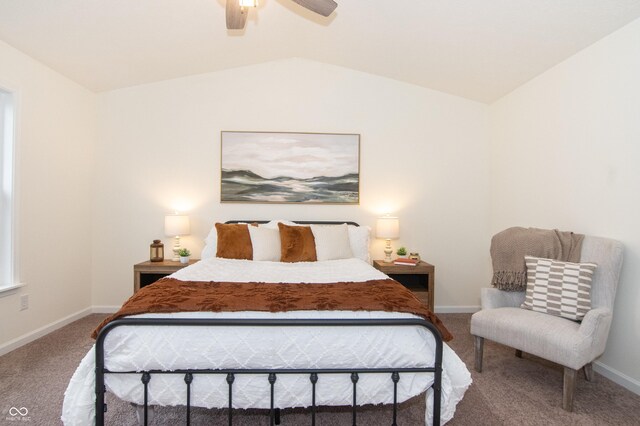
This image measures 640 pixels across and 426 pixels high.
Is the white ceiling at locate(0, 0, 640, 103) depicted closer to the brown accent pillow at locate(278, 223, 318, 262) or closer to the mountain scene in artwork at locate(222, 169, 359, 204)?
the mountain scene in artwork at locate(222, 169, 359, 204)

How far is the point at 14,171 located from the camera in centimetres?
299

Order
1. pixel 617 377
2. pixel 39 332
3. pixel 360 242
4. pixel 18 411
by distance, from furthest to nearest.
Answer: pixel 360 242 → pixel 39 332 → pixel 617 377 → pixel 18 411

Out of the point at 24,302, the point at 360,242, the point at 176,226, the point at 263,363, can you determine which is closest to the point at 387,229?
the point at 360,242

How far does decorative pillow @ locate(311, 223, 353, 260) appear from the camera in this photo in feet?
11.3

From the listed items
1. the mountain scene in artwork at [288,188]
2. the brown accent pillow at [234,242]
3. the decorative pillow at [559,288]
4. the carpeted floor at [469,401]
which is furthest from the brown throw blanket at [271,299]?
the mountain scene in artwork at [288,188]

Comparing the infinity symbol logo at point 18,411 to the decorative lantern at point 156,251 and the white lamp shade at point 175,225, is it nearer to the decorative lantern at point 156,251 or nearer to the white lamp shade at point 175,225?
the decorative lantern at point 156,251

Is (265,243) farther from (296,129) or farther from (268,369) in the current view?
(268,369)

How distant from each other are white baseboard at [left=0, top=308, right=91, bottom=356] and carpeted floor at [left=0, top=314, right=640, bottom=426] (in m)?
0.07

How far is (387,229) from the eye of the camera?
3.90 meters

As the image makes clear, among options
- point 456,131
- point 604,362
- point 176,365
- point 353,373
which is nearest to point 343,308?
point 353,373

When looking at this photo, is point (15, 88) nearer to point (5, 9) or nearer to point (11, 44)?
point (11, 44)

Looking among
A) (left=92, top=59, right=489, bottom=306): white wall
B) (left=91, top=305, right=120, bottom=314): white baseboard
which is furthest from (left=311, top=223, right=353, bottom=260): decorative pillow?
(left=91, top=305, right=120, bottom=314): white baseboard

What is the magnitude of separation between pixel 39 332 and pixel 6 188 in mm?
1354

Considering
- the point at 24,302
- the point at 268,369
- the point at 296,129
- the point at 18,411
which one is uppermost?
the point at 296,129
